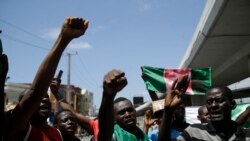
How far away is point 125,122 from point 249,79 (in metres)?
12.4

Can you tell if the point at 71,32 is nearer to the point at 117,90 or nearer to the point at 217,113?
the point at 117,90

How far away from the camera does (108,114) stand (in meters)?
2.23

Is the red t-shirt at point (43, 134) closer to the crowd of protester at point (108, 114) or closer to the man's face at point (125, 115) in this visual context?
the crowd of protester at point (108, 114)

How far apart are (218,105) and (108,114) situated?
1.05 m

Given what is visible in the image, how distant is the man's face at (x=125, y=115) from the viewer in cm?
323

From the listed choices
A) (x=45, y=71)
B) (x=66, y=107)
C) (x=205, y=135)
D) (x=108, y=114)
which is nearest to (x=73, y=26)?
(x=45, y=71)

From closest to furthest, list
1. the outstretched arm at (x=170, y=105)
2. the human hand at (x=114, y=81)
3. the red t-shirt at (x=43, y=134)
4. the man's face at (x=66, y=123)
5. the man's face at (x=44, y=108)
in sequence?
the human hand at (x=114, y=81)
the outstretched arm at (x=170, y=105)
the red t-shirt at (x=43, y=134)
the man's face at (x=44, y=108)
the man's face at (x=66, y=123)

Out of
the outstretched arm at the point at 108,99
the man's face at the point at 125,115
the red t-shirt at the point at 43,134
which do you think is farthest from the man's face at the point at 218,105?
the red t-shirt at the point at 43,134

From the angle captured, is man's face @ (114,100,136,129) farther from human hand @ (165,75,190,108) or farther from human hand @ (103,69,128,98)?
human hand @ (103,69,128,98)

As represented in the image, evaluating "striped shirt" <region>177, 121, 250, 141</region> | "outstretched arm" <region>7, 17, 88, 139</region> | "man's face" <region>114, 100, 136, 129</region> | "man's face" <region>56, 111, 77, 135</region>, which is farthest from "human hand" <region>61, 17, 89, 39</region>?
"man's face" <region>56, 111, 77, 135</region>

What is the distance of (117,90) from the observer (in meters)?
2.04

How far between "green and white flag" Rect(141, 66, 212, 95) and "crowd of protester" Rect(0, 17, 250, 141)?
2.19 m

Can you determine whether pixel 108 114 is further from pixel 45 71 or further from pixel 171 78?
pixel 171 78

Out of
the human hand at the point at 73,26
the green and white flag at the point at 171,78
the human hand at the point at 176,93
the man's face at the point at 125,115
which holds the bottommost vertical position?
the man's face at the point at 125,115
